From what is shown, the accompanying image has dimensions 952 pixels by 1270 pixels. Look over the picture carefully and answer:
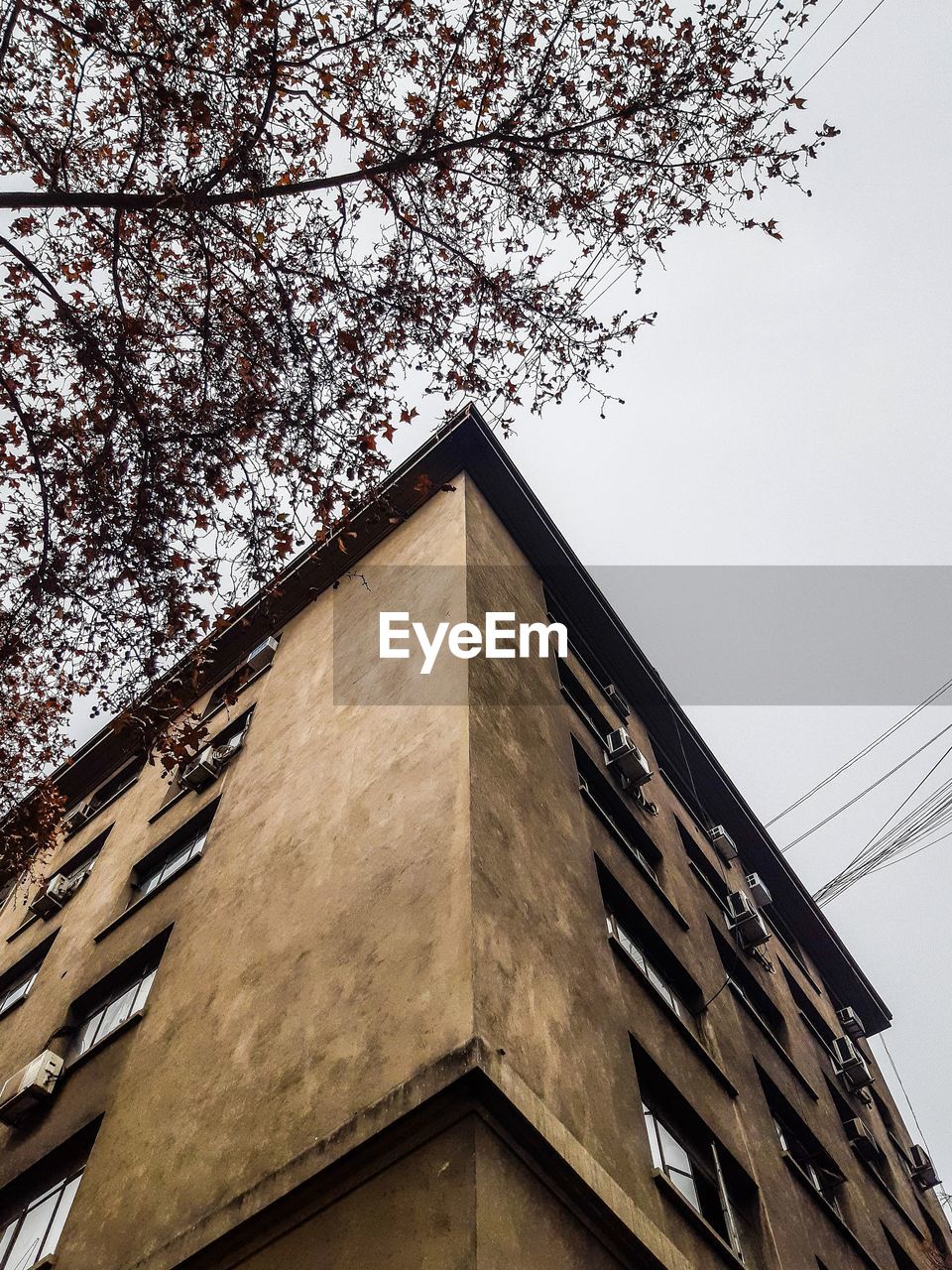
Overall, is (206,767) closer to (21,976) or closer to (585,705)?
(21,976)

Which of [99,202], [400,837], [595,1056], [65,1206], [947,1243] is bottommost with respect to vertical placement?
[947,1243]

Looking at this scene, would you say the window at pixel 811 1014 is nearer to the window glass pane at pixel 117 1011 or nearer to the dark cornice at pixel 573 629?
the dark cornice at pixel 573 629

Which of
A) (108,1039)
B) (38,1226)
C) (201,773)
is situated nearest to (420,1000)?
(108,1039)

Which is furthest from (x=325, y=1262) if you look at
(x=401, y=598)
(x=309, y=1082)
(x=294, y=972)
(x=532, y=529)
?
(x=532, y=529)

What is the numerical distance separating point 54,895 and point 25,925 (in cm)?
109

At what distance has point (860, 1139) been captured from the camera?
1350 centimetres

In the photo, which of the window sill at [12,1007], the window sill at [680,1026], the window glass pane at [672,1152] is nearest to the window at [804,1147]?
the window sill at [680,1026]

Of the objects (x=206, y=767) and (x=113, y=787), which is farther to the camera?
(x=113, y=787)

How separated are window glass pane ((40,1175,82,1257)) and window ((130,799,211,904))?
3.86m

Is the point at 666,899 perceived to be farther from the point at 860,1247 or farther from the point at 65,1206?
the point at 65,1206

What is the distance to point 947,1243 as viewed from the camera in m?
16.6

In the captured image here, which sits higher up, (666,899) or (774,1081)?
(666,899)

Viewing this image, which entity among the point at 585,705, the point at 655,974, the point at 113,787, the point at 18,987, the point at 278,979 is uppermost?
the point at 113,787

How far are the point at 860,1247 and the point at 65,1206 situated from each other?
9028 mm
